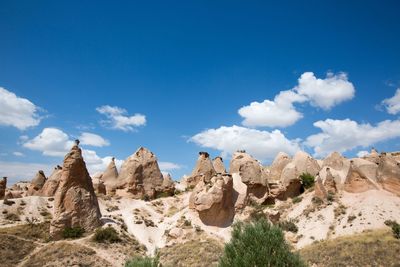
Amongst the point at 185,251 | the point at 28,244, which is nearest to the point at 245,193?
the point at 185,251

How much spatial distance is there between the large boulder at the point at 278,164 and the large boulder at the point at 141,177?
1521 centimetres

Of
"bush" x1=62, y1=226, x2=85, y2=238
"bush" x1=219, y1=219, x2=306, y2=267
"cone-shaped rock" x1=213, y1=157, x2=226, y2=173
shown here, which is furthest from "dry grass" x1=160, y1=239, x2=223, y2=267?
"cone-shaped rock" x1=213, y1=157, x2=226, y2=173

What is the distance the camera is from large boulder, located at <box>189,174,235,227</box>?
126 feet

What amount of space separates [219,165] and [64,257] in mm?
32292

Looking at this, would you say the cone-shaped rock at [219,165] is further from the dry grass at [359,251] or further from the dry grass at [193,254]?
the dry grass at [359,251]

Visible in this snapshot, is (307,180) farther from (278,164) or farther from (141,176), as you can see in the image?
(141,176)

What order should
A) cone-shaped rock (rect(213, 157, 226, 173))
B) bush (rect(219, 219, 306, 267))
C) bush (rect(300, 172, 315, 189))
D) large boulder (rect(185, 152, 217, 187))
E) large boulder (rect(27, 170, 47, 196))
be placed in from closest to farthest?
bush (rect(219, 219, 306, 267))
bush (rect(300, 172, 315, 189))
large boulder (rect(27, 170, 47, 196))
large boulder (rect(185, 152, 217, 187))
cone-shaped rock (rect(213, 157, 226, 173))

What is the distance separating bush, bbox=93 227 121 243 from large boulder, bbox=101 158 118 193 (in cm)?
1682

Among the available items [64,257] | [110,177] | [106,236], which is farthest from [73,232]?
[110,177]

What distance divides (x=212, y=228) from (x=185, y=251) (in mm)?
5746

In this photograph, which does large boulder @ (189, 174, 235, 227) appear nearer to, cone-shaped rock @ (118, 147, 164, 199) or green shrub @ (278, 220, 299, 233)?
green shrub @ (278, 220, 299, 233)

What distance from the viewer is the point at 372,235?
29641 mm

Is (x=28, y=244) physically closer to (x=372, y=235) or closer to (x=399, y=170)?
(x=372, y=235)

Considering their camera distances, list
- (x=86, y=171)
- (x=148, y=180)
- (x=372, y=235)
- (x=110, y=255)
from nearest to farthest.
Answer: (x=372, y=235)
(x=110, y=255)
(x=86, y=171)
(x=148, y=180)
